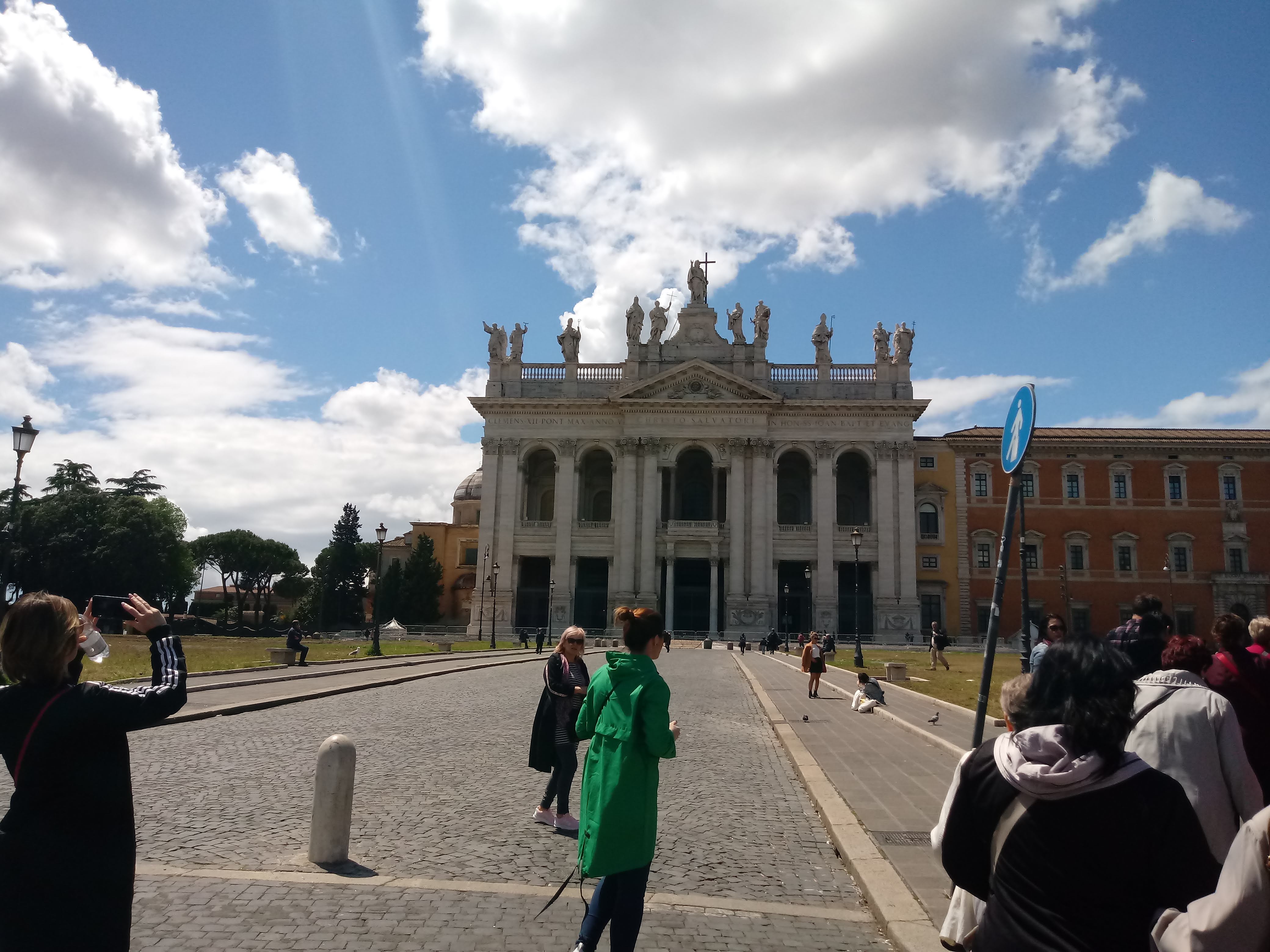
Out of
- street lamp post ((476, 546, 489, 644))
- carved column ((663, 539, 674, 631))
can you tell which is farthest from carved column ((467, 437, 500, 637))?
carved column ((663, 539, 674, 631))

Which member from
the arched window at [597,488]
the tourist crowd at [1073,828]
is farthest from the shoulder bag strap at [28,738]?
the arched window at [597,488]

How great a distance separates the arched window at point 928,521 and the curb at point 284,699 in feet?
129

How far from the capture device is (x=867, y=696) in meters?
17.0

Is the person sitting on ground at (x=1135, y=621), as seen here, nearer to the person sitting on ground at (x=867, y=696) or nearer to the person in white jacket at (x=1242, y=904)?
the person in white jacket at (x=1242, y=904)

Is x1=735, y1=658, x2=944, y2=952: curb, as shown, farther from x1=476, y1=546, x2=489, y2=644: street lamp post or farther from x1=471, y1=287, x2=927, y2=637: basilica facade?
x1=476, y1=546, x2=489, y2=644: street lamp post

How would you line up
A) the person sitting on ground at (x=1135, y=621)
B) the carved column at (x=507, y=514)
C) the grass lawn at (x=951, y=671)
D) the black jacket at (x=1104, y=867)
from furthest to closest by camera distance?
the carved column at (x=507, y=514)
the grass lawn at (x=951, y=671)
the person sitting on ground at (x=1135, y=621)
the black jacket at (x=1104, y=867)

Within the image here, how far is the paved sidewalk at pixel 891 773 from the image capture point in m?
6.47

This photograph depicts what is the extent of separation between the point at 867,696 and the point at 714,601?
3948 centimetres

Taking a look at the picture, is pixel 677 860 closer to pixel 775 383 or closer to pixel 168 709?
pixel 168 709

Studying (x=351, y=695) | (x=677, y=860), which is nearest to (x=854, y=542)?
(x=351, y=695)

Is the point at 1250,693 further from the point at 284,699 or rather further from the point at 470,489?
the point at 470,489

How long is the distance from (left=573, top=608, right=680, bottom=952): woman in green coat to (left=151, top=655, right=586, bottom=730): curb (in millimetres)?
5330

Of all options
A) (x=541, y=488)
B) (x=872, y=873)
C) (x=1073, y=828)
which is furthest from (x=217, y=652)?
(x=1073, y=828)

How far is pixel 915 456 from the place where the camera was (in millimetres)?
58656
